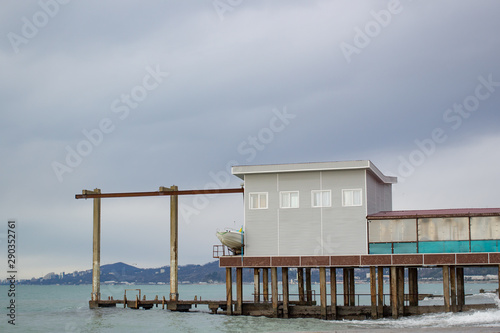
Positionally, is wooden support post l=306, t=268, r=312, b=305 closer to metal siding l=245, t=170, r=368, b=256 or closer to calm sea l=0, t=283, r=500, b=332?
calm sea l=0, t=283, r=500, b=332

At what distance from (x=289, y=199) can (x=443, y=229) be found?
1043 cm

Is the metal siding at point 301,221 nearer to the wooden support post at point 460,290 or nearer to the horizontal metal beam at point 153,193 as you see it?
the horizontal metal beam at point 153,193

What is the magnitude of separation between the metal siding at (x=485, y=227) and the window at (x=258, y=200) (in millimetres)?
13866

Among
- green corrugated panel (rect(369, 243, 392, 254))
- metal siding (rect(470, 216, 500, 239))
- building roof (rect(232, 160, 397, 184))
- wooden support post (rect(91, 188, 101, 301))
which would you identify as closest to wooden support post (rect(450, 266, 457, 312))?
metal siding (rect(470, 216, 500, 239))

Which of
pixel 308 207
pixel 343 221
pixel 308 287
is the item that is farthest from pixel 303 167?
pixel 308 287

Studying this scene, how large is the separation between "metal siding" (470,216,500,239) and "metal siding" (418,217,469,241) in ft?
1.41

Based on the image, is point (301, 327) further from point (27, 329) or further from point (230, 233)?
point (27, 329)

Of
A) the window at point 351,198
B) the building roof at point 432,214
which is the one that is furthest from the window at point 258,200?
the building roof at point 432,214

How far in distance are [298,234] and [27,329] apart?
74.3ft

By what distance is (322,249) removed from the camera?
47344 millimetres

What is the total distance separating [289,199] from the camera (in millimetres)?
48656

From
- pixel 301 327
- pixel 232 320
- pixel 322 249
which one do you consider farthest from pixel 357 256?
pixel 232 320

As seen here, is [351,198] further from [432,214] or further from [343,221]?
[432,214]

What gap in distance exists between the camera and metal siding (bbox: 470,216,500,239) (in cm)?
4475
